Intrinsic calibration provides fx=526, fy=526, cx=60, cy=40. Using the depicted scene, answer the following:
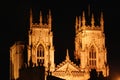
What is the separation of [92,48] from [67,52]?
4316 mm

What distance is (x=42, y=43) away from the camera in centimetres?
7169

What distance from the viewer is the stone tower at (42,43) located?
70812mm

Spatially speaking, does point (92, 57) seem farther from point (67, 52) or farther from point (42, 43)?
point (42, 43)

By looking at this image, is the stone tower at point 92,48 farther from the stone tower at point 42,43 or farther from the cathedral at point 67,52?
A: the stone tower at point 42,43

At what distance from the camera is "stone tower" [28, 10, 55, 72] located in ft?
232

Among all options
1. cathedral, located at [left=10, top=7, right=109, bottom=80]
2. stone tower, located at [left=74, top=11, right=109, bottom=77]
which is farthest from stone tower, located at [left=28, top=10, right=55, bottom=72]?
stone tower, located at [left=74, top=11, right=109, bottom=77]

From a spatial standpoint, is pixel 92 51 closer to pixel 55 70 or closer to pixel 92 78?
pixel 55 70

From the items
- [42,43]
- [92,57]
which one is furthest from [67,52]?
[92,57]

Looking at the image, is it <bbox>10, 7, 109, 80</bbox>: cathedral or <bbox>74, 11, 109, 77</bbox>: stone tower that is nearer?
<bbox>10, 7, 109, 80</bbox>: cathedral

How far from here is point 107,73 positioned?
72.1 metres

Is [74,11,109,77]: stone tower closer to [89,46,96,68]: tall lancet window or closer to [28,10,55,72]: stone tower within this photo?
[89,46,96,68]: tall lancet window

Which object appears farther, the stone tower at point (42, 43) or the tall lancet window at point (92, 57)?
the tall lancet window at point (92, 57)

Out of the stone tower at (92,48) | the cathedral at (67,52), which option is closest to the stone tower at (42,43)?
the cathedral at (67,52)

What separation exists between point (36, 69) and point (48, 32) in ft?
65.3
